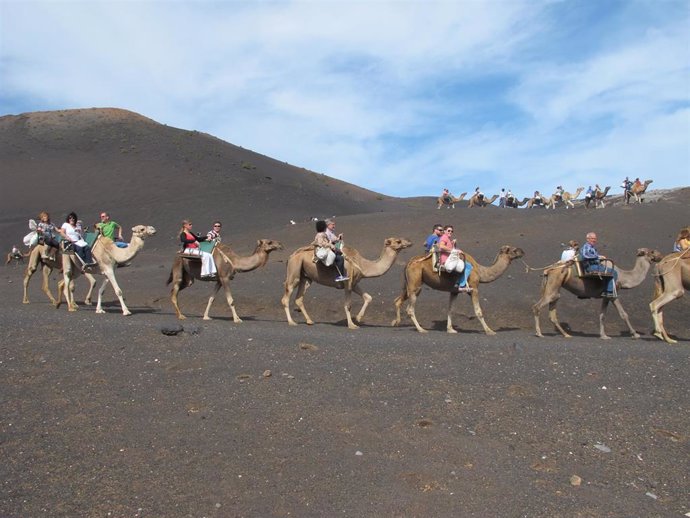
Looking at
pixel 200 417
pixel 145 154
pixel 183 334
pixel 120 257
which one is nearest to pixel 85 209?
pixel 145 154

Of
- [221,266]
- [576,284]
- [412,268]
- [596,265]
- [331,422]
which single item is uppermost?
[596,265]

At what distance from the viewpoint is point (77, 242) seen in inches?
652

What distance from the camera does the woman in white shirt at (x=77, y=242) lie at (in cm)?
1659

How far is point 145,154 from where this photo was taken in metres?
66.4

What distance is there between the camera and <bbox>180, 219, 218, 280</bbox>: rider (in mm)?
16406

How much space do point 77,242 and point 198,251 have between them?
2.86 metres

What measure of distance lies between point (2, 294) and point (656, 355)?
21.7 metres

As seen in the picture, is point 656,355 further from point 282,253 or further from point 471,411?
point 282,253

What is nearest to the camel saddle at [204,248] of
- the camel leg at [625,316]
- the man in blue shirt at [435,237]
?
the man in blue shirt at [435,237]

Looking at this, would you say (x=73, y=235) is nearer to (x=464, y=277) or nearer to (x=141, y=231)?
(x=141, y=231)

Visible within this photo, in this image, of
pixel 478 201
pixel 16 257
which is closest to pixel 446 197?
pixel 478 201

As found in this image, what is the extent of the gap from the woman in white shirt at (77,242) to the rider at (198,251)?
7.46 ft

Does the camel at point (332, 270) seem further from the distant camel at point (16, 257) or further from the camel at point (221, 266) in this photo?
the distant camel at point (16, 257)

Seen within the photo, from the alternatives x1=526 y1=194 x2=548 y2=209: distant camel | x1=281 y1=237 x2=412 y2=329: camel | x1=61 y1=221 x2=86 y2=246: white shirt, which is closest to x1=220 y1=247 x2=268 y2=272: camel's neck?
x1=281 y1=237 x2=412 y2=329: camel
